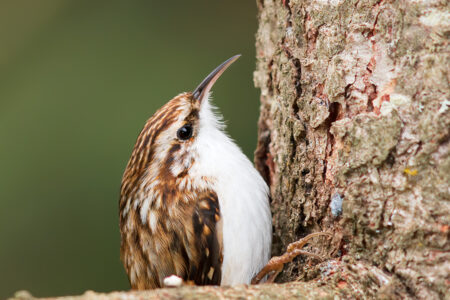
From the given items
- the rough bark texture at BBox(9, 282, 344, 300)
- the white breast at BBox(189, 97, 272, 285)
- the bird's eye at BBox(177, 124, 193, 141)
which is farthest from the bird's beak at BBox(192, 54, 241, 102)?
the rough bark texture at BBox(9, 282, 344, 300)

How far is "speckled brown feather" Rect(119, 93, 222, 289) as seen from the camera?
8.35ft

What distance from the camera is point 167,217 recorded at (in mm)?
2600

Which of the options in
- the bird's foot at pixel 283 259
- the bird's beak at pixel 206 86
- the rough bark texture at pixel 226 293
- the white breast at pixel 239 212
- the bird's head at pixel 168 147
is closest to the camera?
the rough bark texture at pixel 226 293

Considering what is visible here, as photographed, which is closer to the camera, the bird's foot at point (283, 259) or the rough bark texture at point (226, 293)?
the rough bark texture at point (226, 293)

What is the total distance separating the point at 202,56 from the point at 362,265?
2.86 meters

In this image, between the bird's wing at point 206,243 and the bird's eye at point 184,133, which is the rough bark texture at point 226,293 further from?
the bird's eye at point 184,133

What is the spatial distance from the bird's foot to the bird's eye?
720 mm

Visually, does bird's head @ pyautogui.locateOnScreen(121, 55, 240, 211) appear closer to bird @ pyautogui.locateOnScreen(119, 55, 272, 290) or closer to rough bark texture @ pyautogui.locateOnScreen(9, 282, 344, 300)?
bird @ pyautogui.locateOnScreen(119, 55, 272, 290)

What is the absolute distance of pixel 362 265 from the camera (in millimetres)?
1993

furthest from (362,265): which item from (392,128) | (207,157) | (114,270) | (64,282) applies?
(64,282)

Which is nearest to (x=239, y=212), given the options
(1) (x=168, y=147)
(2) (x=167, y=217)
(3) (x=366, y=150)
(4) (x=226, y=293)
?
(2) (x=167, y=217)

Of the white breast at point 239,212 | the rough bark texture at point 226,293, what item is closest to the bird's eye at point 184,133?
the white breast at point 239,212

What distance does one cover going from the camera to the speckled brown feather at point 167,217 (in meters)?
2.54

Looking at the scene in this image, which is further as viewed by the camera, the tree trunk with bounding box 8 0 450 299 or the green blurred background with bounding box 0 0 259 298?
the green blurred background with bounding box 0 0 259 298
